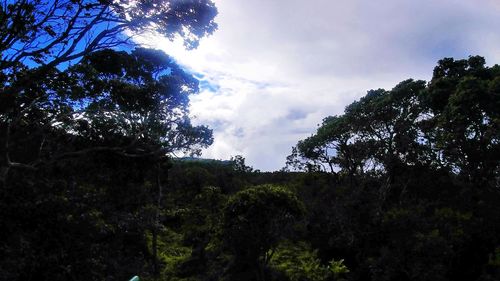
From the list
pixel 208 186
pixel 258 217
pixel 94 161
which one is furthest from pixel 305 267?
pixel 94 161

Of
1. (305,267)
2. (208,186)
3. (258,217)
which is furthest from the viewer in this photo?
(208,186)

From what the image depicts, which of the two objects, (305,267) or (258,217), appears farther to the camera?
(305,267)

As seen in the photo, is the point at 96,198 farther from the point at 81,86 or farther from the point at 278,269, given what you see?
the point at 278,269

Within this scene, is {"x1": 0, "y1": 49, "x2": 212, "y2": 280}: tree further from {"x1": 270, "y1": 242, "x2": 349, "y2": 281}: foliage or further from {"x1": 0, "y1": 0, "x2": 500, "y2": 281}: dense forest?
{"x1": 270, "y1": 242, "x2": 349, "y2": 281}: foliage

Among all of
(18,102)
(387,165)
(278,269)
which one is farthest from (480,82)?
(18,102)

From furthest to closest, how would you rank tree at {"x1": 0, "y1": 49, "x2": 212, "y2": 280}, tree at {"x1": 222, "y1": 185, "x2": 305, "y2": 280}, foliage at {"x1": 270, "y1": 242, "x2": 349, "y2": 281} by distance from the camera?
foliage at {"x1": 270, "y1": 242, "x2": 349, "y2": 281} → tree at {"x1": 222, "y1": 185, "x2": 305, "y2": 280} → tree at {"x1": 0, "y1": 49, "x2": 212, "y2": 280}

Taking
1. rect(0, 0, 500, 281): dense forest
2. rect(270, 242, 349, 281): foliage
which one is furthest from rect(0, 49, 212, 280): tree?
rect(270, 242, 349, 281): foliage

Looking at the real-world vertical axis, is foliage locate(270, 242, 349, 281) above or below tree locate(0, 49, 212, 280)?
below

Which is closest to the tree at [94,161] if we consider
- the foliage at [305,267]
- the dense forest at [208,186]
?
the dense forest at [208,186]

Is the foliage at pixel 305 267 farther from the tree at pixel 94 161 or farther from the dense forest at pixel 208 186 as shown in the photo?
the tree at pixel 94 161

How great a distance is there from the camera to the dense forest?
27.5 ft

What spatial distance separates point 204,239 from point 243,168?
14162 millimetres

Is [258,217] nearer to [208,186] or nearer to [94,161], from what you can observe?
[208,186]

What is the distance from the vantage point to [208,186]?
55.9ft
